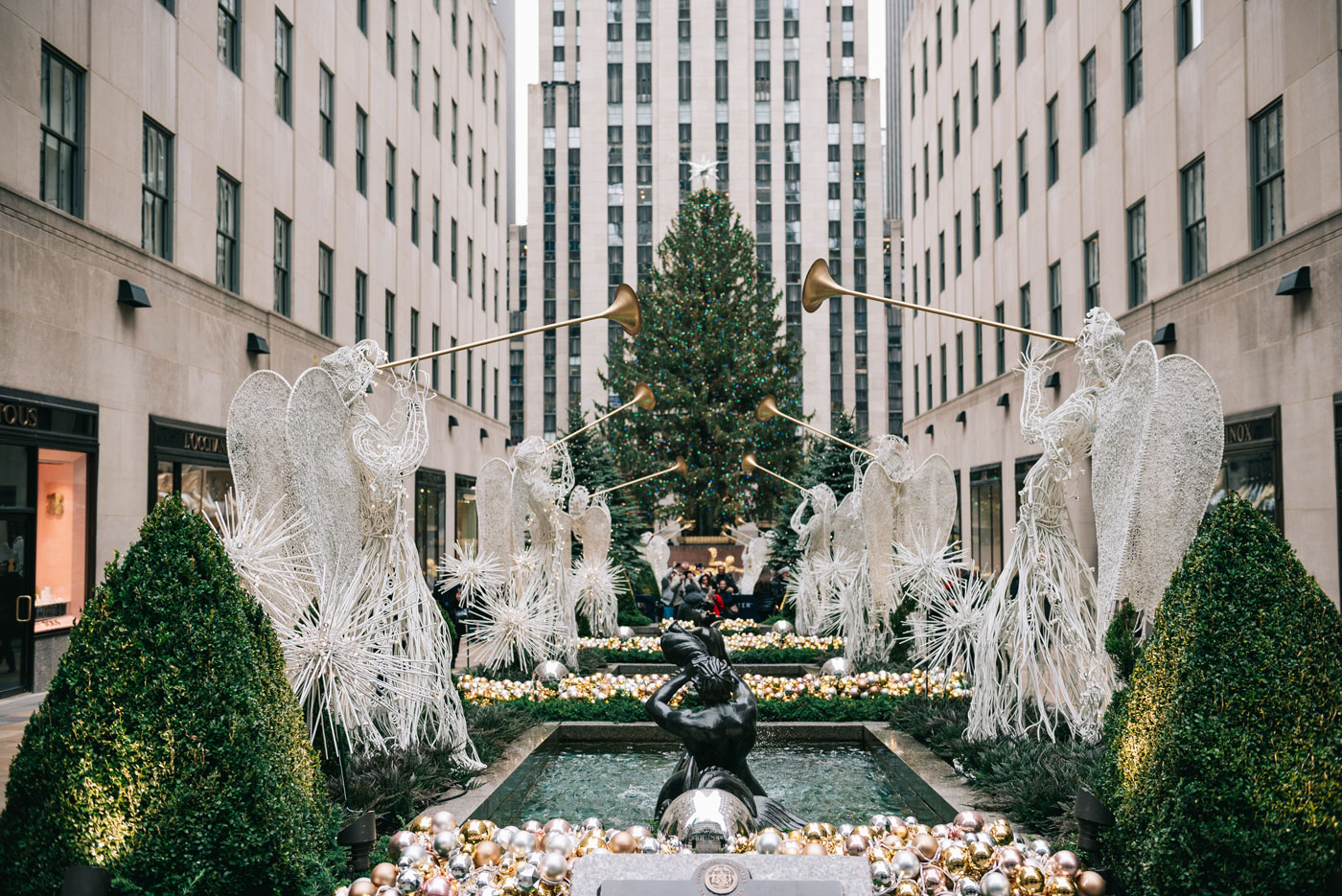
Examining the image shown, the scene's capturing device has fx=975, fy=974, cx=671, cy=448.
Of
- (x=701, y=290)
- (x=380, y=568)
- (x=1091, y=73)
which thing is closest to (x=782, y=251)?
(x=701, y=290)

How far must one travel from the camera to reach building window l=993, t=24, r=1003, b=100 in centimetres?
2702

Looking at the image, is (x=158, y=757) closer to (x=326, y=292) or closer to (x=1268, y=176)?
(x=1268, y=176)

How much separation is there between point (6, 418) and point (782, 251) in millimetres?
55985

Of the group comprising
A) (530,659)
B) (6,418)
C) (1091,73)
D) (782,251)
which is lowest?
(530,659)

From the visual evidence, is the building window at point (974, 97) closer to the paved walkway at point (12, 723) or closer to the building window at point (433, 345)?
the building window at point (433, 345)

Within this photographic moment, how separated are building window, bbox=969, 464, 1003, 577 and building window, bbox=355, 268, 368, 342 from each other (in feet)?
55.3

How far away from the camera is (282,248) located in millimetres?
18859

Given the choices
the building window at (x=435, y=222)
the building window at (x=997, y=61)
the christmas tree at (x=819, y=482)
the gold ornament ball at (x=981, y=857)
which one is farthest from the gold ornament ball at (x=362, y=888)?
the building window at (x=997, y=61)

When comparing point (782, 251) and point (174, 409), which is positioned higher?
point (782, 251)

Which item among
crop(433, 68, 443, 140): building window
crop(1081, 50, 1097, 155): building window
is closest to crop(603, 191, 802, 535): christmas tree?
crop(433, 68, 443, 140): building window

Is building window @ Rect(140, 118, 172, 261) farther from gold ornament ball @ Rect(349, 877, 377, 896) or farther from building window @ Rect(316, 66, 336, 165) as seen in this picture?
gold ornament ball @ Rect(349, 877, 377, 896)

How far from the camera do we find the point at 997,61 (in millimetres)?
27625

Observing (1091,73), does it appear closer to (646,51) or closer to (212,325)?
(212,325)

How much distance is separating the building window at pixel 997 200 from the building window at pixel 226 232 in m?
19.9
